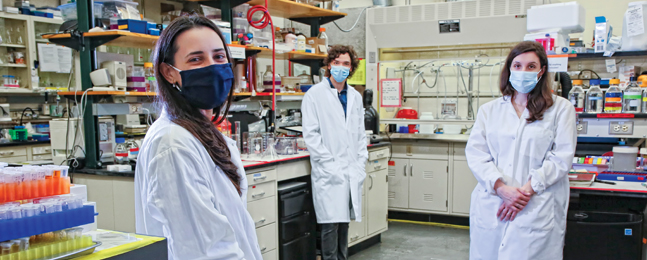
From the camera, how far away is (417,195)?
192 inches

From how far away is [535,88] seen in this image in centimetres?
228

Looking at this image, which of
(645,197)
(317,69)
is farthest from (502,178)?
(317,69)

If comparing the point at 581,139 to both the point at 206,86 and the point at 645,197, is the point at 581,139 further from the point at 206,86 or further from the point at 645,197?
the point at 206,86

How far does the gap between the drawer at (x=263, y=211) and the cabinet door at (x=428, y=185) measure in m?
2.27

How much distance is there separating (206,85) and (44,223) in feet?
1.48

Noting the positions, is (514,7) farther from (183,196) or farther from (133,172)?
(183,196)

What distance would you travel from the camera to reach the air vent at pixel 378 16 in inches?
197

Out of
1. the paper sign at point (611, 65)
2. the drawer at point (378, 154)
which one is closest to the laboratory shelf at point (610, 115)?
the paper sign at point (611, 65)

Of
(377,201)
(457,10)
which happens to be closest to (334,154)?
(377,201)

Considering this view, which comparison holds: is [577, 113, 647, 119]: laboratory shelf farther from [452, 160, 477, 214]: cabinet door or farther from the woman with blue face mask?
[452, 160, 477, 214]: cabinet door

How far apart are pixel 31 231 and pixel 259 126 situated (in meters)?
2.66

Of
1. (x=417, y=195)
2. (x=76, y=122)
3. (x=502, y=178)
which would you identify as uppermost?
(x=76, y=122)

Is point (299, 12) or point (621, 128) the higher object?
point (299, 12)

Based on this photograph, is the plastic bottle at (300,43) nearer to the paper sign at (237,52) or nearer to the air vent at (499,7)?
the paper sign at (237,52)
